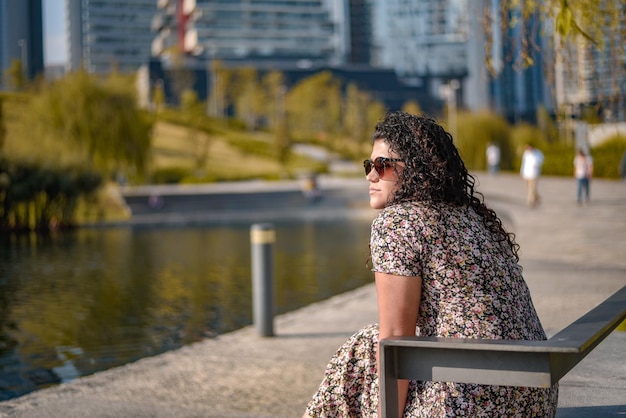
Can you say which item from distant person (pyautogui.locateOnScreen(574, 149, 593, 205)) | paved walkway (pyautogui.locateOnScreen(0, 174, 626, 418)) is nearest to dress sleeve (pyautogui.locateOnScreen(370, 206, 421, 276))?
paved walkway (pyautogui.locateOnScreen(0, 174, 626, 418))

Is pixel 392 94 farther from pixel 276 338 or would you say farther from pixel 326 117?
pixel 276 338

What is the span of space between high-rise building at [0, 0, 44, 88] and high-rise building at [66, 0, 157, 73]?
3817cm

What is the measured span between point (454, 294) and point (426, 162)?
0.45 metres

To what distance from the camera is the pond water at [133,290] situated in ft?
26.3

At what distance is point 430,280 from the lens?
115 inches

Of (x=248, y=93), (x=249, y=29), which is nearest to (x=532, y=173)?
(x=248, y=93)

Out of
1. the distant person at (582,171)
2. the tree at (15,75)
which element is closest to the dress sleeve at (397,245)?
Answer: the distant person at (582,171)

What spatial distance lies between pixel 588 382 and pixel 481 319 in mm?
2405

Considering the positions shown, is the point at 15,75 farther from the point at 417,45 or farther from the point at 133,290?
the point at 417,45

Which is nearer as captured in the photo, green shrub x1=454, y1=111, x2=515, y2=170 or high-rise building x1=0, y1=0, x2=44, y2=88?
green shrub x1=454, y1=111, x2=515, y2=170

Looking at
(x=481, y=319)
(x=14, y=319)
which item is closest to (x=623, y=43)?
(x=481, y=319)

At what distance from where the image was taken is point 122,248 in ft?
61.6

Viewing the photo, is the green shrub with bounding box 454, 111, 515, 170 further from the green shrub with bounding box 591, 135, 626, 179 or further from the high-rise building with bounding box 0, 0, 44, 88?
the high-rise building with bounding box 0, 0, 44, 88

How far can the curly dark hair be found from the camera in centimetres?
302
